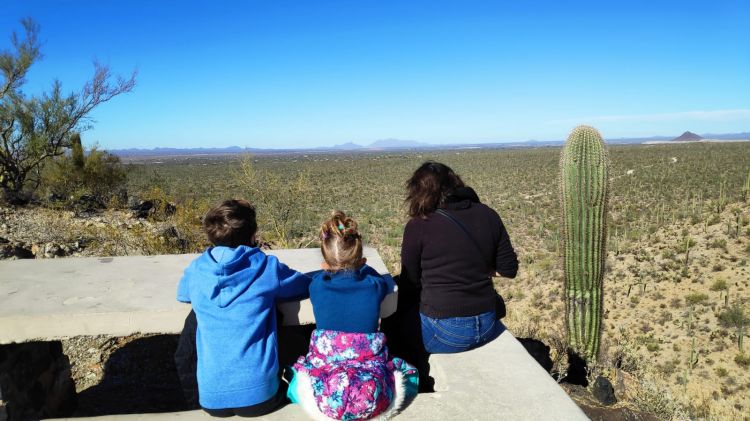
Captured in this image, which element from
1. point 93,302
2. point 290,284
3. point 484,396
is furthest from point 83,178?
point 484,396

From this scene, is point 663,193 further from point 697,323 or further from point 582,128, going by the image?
point 582,128

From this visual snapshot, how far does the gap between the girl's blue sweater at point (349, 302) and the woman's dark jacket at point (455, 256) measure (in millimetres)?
467

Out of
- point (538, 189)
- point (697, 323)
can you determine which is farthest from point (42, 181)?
point (538, 189)

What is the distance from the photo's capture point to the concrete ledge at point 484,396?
2451mm

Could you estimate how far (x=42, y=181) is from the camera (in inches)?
519

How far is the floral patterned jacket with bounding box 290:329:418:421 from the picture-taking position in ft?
7.54

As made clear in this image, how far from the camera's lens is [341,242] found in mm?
2586

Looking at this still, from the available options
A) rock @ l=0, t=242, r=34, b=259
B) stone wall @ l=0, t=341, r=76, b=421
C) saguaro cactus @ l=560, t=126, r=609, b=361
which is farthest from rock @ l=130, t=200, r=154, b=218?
saguaro cactus @ l=560, t=126, r=609, b=361

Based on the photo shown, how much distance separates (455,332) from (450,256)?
1.57ft

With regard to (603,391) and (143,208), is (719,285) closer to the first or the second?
(603,391)

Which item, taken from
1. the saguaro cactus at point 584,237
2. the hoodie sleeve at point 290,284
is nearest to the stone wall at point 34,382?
the hoodie sleeve at point 290,284

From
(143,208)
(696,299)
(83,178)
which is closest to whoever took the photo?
(696,299)

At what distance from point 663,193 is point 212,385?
22673mm

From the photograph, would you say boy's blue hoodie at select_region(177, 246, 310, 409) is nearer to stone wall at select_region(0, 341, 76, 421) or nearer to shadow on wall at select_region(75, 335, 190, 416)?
stone wall at select_region(0, 341, 76, 421)
